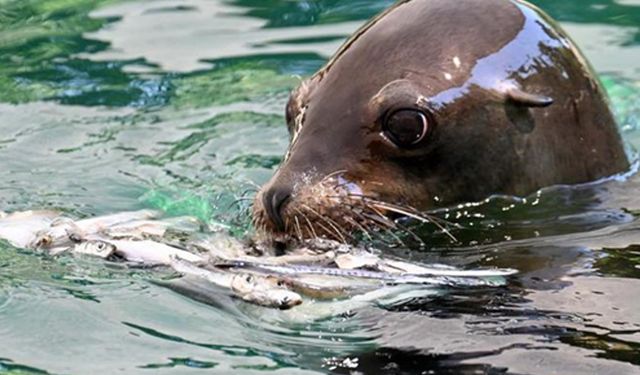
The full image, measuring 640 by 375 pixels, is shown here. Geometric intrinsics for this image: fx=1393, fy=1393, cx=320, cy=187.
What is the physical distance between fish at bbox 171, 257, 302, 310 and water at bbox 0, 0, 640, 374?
5cm

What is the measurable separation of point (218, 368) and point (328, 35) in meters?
6.20

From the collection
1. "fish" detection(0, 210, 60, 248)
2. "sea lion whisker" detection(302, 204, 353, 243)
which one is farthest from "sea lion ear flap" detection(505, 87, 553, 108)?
"fish" detection(0, 210, 60, 248)

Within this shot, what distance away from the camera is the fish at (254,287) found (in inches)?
168

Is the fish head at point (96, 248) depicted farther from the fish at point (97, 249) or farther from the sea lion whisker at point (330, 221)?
the sea lion whisker at point (330, 221)

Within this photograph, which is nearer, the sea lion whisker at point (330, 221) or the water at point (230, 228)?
the water at point (230, 228)

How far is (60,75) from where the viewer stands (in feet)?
30.6

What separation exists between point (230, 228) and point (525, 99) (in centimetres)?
132

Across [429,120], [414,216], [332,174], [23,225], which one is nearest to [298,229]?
[332,174]

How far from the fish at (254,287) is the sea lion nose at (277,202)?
21.9 inches

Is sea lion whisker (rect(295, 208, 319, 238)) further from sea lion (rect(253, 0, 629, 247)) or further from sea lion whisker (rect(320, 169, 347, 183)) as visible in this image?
sea lion whisker (rect(320, 169, 347, 183))

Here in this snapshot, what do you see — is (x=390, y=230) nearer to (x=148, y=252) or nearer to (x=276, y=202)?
(x=276, y=202)

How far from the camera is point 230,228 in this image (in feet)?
18.7

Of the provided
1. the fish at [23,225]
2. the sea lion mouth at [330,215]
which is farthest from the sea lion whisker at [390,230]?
the fish at [23,225]

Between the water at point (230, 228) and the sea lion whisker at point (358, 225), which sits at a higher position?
the sea lion whisker at point (358, 225)
